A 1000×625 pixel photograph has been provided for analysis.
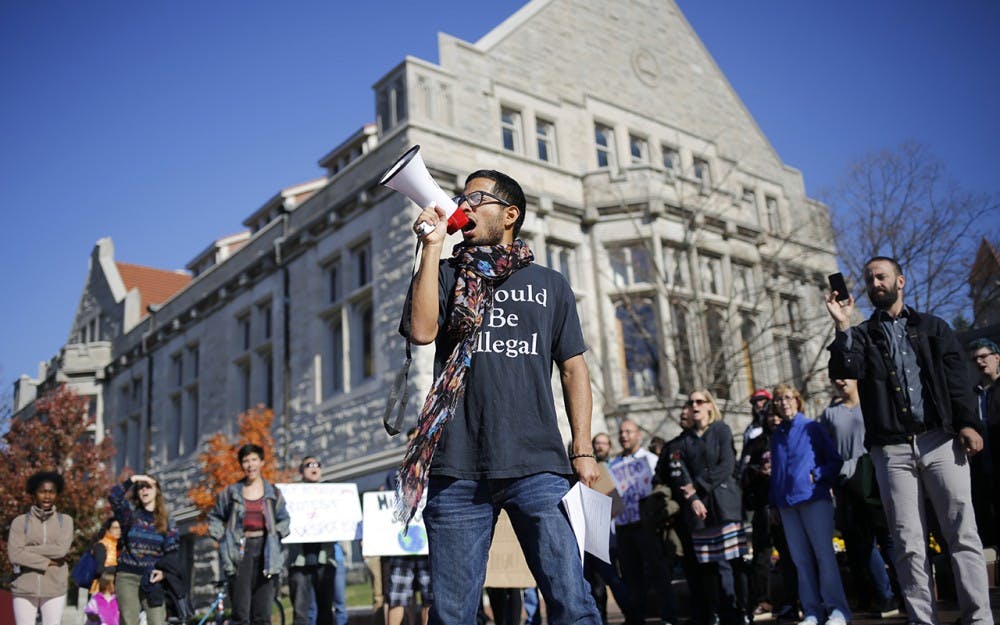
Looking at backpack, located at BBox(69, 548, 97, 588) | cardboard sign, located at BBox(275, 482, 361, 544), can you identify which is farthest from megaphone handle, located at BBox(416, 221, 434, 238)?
backpack, located at BBox(69, 548, 97, 588)

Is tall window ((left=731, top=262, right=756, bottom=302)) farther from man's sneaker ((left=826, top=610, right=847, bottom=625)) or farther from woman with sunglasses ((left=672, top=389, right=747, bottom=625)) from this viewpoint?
man's sneaker ((left=826, top=610, right=847, bottom=625))

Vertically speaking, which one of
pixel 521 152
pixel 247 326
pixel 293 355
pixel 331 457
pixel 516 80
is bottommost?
pixel 331 457

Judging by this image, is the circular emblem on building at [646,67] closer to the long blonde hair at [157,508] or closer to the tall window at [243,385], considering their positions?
the tall window at [243,385]

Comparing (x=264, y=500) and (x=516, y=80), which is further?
(x=516, y=80)

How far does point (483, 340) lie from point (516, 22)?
19.9 m

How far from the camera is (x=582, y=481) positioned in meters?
3.35

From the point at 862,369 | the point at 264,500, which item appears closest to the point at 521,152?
the point at 264,500

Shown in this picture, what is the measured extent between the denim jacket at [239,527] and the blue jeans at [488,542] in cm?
566

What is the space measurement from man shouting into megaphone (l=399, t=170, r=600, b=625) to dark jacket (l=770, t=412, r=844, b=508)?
3.90 meters

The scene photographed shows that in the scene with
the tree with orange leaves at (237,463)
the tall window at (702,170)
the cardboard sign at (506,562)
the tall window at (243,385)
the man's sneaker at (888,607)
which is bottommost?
the man's sneaker at (888,607)

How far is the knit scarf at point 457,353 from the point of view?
3219mm

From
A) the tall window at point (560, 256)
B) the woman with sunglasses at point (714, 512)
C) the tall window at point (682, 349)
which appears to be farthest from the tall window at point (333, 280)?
the woman with sunglasses at point (714, 512)

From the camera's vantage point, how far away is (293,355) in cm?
2152

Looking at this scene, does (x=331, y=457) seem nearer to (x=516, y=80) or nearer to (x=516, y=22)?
(x=516, y=80)
